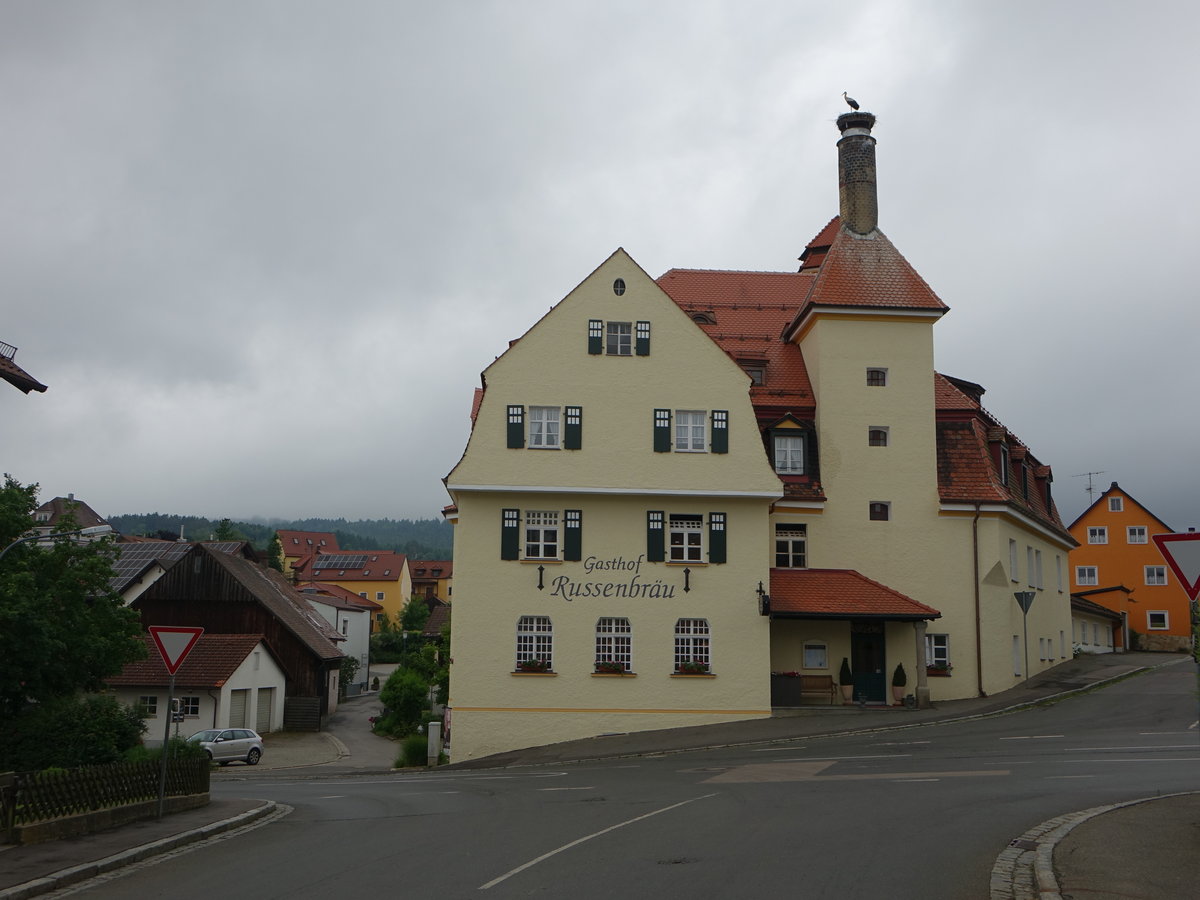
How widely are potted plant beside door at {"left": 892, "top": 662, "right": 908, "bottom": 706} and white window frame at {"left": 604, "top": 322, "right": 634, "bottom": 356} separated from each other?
13.4 metres

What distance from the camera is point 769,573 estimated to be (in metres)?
35.6

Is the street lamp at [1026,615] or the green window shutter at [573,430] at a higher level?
the green window shutter at [573,430]

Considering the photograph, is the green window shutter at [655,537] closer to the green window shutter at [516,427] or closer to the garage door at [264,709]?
the green window shutter at [516,427]

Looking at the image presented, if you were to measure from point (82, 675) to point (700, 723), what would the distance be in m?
17.2

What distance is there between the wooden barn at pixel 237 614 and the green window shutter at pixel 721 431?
28.9 meters

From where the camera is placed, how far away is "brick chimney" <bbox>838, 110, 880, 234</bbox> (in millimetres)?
41812

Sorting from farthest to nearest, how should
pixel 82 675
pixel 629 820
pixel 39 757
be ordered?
pixel 82 675, pixel 39 757, pixel 629 820

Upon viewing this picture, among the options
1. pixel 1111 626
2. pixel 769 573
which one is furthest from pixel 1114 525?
pixel 769 573

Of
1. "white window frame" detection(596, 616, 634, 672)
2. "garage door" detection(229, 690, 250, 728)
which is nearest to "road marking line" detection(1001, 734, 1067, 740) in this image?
"white window frame" detection(596, 616, 634, 672)

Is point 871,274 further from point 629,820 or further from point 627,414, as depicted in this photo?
point 629,820

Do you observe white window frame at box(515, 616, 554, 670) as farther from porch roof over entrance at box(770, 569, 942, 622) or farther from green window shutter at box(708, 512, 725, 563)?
porch roof over entrance at box(770, 569, 942, 622)

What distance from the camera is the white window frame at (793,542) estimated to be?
37969mm

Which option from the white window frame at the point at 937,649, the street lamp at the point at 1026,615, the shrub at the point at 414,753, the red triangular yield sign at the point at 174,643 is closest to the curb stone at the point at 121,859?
the red triangular yield sign at the point at 174,643

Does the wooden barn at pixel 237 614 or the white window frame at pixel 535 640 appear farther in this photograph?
the wooden barn at pixel 237 614
